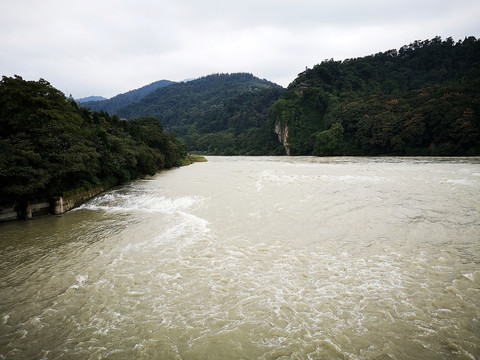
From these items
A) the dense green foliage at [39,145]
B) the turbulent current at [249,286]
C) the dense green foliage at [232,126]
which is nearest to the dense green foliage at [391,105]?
the dense green foliage at [232,126]

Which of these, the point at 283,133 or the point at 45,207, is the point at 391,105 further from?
the point at 45,207

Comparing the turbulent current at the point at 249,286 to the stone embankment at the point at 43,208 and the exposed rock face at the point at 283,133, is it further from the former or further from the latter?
the exposed rock face at the point at 283,133

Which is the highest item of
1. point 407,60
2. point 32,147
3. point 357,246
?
point 407,60

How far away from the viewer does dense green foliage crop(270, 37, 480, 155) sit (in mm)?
47469

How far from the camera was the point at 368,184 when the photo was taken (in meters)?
19.4

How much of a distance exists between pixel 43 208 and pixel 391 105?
2742 inches

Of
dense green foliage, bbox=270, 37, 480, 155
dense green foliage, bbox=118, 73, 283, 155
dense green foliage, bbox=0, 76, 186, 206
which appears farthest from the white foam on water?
dense green foliage, bbox=118, 73, 283, 155

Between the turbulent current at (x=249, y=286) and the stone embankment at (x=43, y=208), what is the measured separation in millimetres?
834

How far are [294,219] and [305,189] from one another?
7394mm

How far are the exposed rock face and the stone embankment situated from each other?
3035 inches

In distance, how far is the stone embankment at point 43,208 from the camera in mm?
13084

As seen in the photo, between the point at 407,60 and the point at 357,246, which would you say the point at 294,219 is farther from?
the point at 407,60

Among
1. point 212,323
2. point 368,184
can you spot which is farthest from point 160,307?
point 368,184

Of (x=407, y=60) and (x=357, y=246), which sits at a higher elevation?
(x=407, y=60)
